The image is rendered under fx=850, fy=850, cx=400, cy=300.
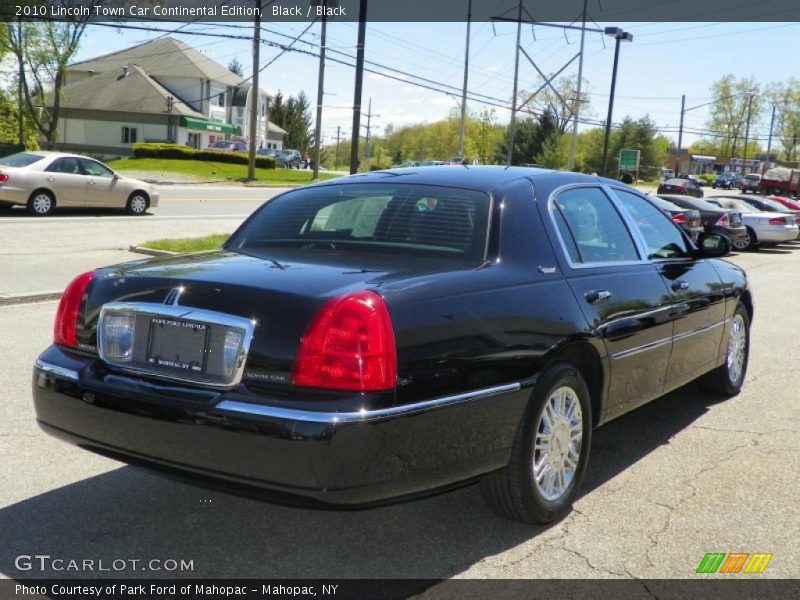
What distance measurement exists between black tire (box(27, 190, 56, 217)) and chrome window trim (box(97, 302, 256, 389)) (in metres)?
17.4

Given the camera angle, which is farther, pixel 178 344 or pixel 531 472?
pixel 531 472

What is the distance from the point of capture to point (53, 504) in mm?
3977

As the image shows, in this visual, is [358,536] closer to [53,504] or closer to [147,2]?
[53,504]

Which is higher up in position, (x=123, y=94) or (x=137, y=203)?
(x=123, y=94)

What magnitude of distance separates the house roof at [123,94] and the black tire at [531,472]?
6726cm

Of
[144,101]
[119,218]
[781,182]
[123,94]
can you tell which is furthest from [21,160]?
[781,182]

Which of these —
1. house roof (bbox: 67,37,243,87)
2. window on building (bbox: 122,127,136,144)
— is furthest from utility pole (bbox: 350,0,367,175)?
house roof (bbox: 67,37,243,87)

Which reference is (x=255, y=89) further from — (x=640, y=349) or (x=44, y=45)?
(x=640, y=349)

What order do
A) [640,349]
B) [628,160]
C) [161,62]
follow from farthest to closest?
[161,62], [628,160], [640,349]

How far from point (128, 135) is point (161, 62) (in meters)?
8.76

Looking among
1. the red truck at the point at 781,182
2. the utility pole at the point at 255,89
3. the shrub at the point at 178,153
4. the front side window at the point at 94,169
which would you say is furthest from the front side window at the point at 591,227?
the red truck at the point at 781,182

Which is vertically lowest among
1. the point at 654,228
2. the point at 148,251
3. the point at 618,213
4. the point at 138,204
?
the point at 148,251

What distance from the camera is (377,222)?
4348 mm

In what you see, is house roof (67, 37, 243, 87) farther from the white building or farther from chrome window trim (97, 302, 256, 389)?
chrome window trim (97, 302, 256, 389)
